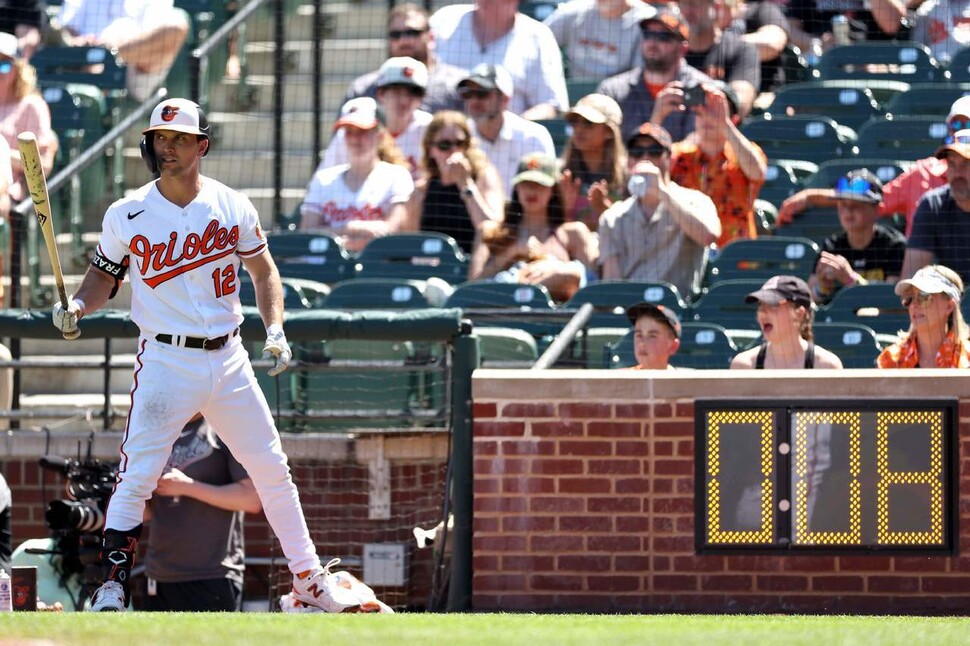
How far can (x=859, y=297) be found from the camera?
8406 millimetres

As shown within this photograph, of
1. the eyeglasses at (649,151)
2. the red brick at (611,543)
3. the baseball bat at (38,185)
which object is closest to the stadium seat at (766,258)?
the eyeglasses at (649,151)

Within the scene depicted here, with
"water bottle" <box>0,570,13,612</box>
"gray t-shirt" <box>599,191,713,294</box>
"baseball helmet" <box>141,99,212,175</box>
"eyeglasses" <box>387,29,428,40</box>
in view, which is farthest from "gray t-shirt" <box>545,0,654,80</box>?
"water bottle" <box>0,570,13,612</box>

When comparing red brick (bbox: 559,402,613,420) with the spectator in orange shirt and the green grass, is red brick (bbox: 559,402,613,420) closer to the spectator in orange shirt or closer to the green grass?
the green grass

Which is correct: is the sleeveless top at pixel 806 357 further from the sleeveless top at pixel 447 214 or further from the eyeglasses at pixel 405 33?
the eyeglasses at pixel 405 33

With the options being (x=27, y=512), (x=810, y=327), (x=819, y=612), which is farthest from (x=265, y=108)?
(x=819, y=612)

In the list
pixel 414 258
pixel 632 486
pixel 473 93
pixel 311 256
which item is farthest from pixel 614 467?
pixel 473 93

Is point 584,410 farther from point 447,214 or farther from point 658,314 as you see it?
point 447,214

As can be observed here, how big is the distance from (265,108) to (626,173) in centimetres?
360

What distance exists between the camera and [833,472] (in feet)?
20.9

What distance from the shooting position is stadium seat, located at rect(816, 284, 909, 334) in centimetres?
840

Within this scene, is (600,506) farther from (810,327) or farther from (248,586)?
(248,586)

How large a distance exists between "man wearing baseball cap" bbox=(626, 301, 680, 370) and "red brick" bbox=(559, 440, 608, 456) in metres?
0.79

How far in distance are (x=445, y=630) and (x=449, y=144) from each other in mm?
5396

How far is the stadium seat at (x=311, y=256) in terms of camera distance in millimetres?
9492
